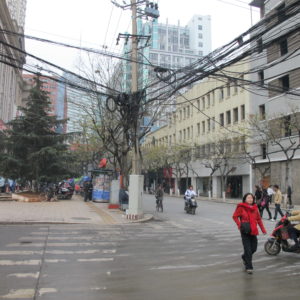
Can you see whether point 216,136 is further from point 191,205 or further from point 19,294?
point 19,294

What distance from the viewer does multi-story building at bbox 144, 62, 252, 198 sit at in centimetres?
3891

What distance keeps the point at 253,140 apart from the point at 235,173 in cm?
669

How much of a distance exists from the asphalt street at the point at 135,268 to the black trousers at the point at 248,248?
0.66 feet

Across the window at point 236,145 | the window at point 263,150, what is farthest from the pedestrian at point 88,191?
the window at point 263,150

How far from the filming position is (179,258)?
26.7 feet

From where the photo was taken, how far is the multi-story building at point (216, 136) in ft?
128

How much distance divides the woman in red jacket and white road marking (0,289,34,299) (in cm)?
402

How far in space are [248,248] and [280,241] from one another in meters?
2.10

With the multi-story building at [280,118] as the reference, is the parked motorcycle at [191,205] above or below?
below

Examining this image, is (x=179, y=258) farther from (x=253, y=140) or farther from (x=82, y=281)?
(x=253, y=140)

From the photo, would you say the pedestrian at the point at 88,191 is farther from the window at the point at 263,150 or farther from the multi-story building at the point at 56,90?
the window at the point at 263,150

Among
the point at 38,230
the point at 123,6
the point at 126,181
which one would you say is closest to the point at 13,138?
the point at 126,181

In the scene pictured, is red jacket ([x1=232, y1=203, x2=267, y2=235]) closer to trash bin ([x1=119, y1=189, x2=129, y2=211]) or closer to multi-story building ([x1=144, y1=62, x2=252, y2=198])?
trash bin ([x1=119, y1=189, x2=129, y2=211])

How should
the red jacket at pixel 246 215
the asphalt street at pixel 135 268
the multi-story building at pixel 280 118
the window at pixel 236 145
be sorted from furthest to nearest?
the window at pixel 236 145 → the multi-story building at pixel 280 118 → the red jacket at pixel 246 215 → the asphalt street at pixel 135 268
